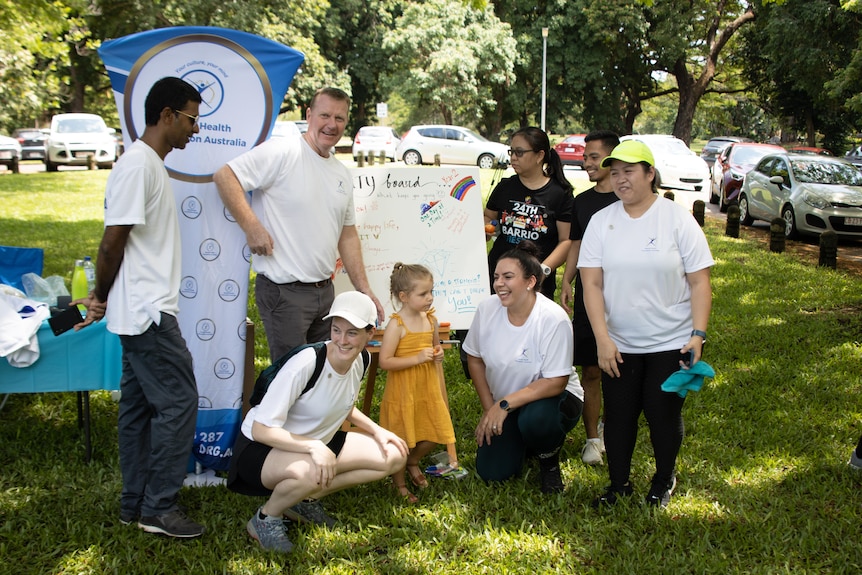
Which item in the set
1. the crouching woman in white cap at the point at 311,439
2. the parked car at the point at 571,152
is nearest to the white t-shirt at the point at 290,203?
the crouching woman in white cap at the point at 311,439

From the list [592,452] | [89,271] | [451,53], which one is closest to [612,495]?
[592,452]

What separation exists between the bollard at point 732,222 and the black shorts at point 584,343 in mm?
10120

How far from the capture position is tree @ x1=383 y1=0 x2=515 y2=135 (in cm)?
3444

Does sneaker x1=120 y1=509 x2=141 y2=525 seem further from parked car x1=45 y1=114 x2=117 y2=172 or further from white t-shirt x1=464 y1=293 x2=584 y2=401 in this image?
parked car x1=45 y1=114 x2=117 y2=172

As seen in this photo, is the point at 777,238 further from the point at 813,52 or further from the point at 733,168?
the point at 813,52

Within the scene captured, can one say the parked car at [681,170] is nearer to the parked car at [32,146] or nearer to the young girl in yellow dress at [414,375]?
the young girl in yellow dress at [414,375]

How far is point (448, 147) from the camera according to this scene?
89.9 feet

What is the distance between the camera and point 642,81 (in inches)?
1553

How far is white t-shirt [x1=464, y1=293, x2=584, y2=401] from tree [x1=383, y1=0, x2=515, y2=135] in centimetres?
3125

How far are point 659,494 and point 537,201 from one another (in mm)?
1907

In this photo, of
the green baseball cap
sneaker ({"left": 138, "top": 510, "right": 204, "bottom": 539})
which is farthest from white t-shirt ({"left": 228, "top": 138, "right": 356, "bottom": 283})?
the green baseball cap

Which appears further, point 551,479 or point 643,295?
point 551,479

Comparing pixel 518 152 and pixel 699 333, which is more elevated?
pixel 518 152

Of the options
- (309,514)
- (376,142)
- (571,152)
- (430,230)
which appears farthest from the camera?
(376,142)
